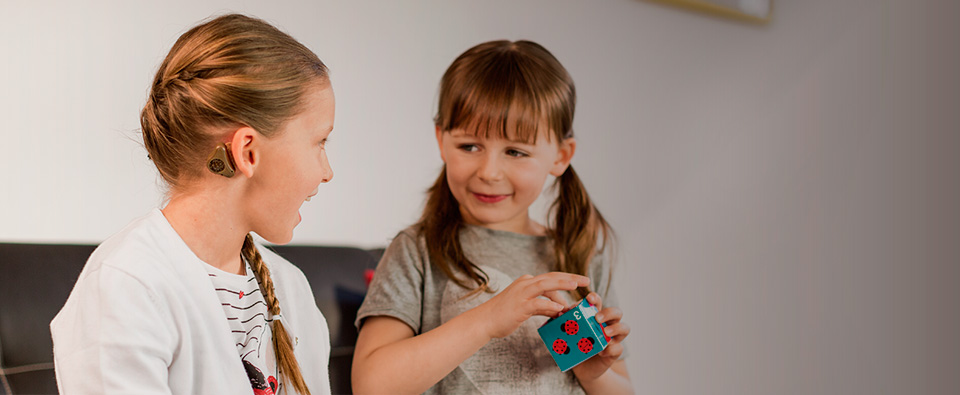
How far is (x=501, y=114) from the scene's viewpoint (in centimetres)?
103

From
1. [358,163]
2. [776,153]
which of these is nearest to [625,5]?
[776,153]

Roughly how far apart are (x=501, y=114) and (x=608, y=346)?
1.15 ft

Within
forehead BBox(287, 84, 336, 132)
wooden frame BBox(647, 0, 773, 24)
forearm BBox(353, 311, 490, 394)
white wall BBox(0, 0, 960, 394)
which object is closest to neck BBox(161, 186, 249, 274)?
forehead BBox(287, 84, 336, 132)

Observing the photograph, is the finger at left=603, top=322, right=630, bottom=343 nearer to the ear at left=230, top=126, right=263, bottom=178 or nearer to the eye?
the eye

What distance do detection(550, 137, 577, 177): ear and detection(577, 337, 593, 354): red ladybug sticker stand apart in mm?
281

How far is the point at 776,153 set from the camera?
2.32 metres

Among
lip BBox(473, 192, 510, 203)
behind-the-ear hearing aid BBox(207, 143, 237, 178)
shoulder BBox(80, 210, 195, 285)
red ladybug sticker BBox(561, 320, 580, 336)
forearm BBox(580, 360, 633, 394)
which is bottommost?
forearm BBox(580, 360, 633, 394)

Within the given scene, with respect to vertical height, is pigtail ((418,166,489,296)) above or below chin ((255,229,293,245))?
below

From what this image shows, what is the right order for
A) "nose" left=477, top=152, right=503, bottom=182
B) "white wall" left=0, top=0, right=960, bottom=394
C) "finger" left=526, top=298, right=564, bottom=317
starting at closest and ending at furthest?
"finger" left=526, top=298, right=564, bottom=317 → "nose" left=477, top=152, right=503, bottom=182 → "white wall" left=0, top=0, right=960, bottom=394

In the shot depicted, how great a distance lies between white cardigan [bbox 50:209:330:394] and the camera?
0.66 m

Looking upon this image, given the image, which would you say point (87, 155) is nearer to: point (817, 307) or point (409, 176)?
point (409, 176)

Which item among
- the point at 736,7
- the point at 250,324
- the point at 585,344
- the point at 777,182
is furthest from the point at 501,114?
the point at 777,182

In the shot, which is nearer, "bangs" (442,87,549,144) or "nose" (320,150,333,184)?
"nose" (320,150,333,184)

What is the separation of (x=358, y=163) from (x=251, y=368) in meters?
0.83
